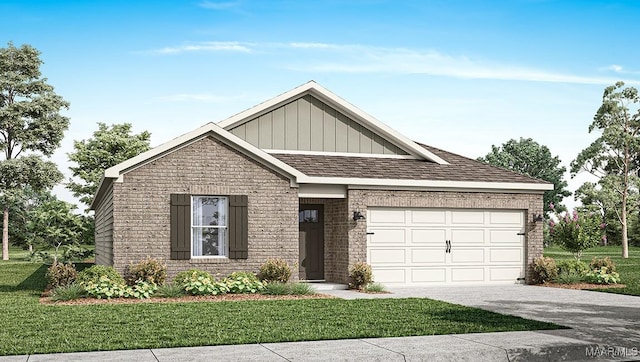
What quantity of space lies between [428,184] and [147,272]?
796 centimetres

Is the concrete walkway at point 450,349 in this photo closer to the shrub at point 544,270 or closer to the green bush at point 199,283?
the green bush at point 199,283

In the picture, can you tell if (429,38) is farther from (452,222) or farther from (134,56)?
(134,56)

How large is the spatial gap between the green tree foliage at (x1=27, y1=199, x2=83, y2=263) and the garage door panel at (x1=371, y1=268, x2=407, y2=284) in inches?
662

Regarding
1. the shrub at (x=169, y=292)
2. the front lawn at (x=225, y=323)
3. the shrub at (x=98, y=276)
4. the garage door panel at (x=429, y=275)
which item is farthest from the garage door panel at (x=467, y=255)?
the shrub at (x=98, y=276)

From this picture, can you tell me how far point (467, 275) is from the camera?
21.5 meters

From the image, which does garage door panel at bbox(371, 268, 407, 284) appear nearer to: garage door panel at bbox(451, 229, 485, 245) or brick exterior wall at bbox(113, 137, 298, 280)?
garage door panel at bbox(451, 229, 485, 245)

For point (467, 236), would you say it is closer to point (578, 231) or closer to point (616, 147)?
point (578, 231)

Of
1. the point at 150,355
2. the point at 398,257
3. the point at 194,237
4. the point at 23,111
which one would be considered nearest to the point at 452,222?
the point at 398,257

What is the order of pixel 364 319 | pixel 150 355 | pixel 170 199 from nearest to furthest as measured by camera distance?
pixel 150 355 → pixel 364 319 → pixel 170 199

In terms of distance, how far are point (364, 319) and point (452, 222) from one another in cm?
Result: 940

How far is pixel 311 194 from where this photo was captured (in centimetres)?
2009

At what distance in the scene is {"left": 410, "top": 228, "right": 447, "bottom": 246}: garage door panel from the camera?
21.0 m

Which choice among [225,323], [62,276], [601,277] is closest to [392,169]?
[601,277]

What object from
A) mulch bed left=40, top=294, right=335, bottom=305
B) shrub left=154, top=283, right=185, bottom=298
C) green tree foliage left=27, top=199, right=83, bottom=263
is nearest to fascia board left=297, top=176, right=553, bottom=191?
mulch bed left=40, top=294, right=335, bottom=305
